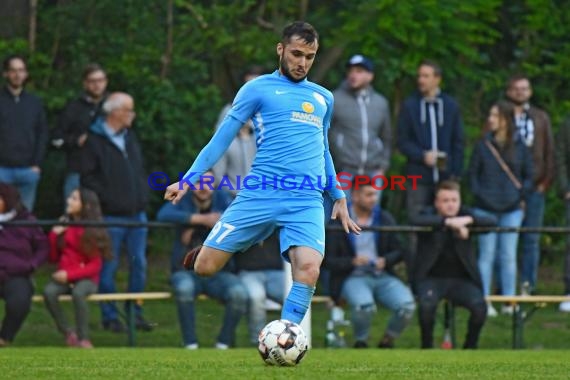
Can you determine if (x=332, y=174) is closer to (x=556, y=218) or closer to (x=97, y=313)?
(x=97, y=313)

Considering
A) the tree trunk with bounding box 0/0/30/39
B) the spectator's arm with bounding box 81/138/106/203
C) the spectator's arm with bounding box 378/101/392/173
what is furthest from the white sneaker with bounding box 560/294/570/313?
the tree trunk with bounding box 0/0/30/39

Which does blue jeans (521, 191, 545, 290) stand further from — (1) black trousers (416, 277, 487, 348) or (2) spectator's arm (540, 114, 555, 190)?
(1) black trousers (416, 277, 487, 348)

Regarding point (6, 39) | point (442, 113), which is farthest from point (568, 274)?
point (6, 39)

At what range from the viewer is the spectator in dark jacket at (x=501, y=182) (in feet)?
→ 49.8

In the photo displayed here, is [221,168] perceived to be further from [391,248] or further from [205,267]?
[205,267]

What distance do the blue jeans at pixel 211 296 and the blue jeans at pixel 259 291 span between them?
0.08m

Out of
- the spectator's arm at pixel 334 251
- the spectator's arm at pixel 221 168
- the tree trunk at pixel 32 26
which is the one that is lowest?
the spectator's arm at pixel 334 251

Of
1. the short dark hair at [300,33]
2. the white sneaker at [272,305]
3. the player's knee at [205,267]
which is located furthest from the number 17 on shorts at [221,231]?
the white sneaker at [272,305]

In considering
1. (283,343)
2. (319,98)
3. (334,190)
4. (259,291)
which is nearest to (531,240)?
(259,291)

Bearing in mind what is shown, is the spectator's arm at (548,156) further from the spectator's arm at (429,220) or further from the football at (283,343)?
the football at (283,343)

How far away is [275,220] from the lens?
9617mm

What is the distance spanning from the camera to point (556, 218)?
18062 mm

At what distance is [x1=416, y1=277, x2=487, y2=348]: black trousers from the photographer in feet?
44.5

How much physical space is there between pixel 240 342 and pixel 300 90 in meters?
5.61
